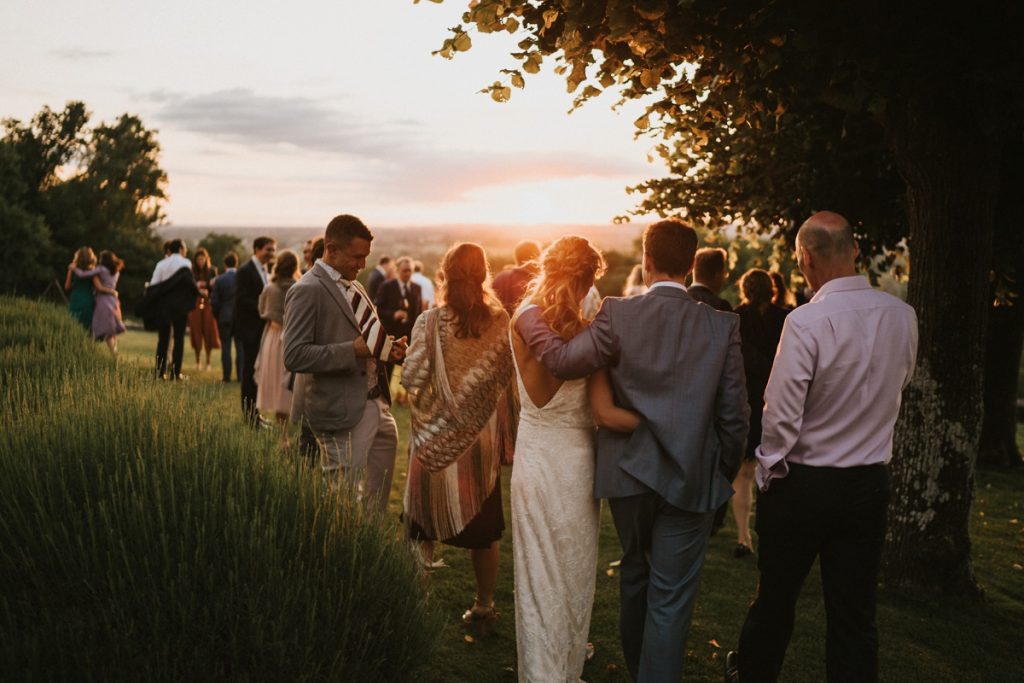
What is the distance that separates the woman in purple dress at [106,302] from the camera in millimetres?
15742

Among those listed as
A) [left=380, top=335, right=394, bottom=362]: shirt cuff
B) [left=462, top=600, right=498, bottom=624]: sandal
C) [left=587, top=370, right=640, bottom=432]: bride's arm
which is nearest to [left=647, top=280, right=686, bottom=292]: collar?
[left=587, top=370, right=640, bottom=432]: bride's arm

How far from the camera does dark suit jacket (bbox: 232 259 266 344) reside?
40.1ft

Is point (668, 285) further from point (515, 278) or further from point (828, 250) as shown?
point (515, 278)

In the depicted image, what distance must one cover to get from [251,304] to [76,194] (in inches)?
2625

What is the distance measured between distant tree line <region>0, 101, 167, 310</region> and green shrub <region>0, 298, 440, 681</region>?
209ft

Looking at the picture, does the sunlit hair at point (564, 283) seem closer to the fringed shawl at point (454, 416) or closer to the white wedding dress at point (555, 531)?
the white wedding dress at point (555, 531)

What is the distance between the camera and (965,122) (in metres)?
6.39

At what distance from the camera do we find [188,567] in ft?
11.0

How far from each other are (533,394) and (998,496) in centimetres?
936

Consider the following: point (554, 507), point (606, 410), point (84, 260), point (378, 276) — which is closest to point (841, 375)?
point (606, 410)

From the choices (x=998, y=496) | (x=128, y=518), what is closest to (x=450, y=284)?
(x=128, y=518)

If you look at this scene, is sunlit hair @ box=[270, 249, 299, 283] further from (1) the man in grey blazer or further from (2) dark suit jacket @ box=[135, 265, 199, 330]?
(2) dark suit jacket @ box=[135, 265, 199, 330]

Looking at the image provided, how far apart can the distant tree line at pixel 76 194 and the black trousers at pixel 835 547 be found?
6509 centimetres

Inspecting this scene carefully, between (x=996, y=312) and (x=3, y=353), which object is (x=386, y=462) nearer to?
(x=3, y=353)
